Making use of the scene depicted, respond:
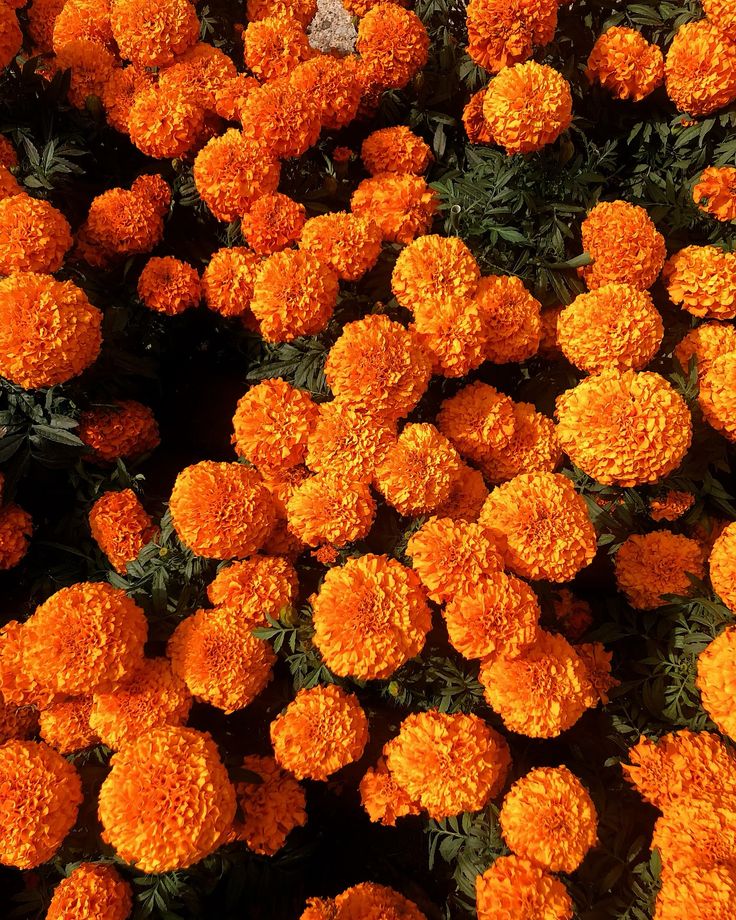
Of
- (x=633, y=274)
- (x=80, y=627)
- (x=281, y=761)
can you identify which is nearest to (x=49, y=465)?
(x=80, y=627)

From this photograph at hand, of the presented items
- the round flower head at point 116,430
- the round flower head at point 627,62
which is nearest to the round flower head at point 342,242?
the round flower head at point 116,430

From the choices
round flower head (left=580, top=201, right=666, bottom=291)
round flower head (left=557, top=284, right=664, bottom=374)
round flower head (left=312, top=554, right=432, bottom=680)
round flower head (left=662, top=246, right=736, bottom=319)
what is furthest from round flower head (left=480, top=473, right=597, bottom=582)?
round flower head (left=662, top=246, right=736, bottom=319)

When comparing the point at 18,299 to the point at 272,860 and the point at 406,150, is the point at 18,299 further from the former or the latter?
the point at 272,860

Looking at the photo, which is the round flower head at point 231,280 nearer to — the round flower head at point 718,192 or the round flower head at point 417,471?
the round flower head at point 417,471

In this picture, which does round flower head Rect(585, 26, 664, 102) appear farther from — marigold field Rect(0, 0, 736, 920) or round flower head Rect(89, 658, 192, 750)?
round flower head Rect(89, 658, 192, 750)

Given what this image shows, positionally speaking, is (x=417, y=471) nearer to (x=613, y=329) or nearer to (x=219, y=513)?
(x=219, y=513)
